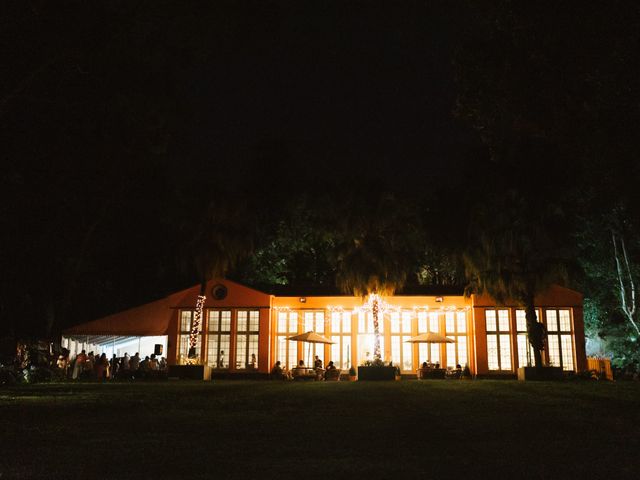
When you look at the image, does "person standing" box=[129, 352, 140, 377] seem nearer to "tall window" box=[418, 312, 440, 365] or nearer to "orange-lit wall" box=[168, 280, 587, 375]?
"orange-lit wall" box=[168, 280, 587, 375]

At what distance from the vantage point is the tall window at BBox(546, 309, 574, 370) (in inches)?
1160

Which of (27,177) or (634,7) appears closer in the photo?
(634,7)

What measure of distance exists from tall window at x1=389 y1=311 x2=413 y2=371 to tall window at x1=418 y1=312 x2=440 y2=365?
53 cm

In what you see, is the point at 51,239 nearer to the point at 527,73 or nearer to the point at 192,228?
the point at 192,228

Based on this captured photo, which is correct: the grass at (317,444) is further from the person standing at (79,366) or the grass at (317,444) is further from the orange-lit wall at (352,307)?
the orange-lit wall at (352,307)

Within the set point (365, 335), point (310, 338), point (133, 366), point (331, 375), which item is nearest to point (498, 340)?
point (365, 335)

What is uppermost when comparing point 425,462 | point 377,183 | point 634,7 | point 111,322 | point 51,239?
point 377,183

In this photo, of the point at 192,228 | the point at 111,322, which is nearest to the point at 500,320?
the point at 192,228

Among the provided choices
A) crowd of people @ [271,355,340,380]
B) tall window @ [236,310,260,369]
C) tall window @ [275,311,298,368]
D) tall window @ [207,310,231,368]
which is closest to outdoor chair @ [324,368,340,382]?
crowd of people @ [271,355,340,380]

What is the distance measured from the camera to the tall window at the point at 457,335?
30703mm

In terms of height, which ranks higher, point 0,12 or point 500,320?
point 0,12

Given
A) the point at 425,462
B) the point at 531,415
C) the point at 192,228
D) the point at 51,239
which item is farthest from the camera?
the point at 192,228

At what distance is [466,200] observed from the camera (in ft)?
99.7

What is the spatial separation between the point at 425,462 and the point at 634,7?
816 cm
